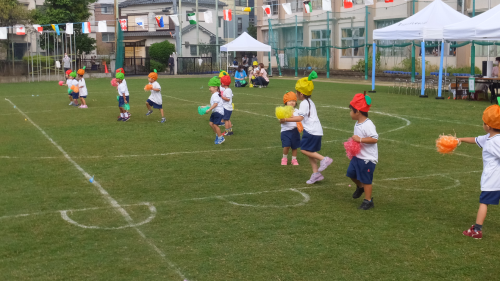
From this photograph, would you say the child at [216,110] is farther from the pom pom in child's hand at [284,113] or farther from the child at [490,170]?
the child at [490,170]

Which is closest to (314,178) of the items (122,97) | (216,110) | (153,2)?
(216,110)

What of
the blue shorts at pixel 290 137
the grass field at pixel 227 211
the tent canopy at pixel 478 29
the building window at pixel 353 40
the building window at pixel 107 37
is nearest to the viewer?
the grass field at pixel 227 211

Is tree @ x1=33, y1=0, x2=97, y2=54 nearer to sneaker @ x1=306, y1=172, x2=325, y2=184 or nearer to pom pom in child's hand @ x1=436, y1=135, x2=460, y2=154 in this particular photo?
sneaker @ x1=306, y1=172, x2=325, y2=184

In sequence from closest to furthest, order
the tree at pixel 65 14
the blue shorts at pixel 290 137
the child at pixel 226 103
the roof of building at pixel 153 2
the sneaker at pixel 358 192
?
the sneaker at pixel 358 192 < the blue shorts at pixel 290 137 < the child at pixel 226 103 < the tree at pixel 65 14 < the roof of building at pixel 153 2

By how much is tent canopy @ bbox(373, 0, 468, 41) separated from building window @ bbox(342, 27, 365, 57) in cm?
1630

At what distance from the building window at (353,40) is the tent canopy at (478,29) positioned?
1857cm

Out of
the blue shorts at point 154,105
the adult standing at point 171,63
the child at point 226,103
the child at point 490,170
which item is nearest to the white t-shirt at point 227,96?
the child at point 226,103

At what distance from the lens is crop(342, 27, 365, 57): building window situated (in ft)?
129

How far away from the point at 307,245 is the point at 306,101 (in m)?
3.36

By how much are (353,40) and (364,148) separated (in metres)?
34.5

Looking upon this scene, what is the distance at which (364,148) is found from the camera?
7094 millimetres

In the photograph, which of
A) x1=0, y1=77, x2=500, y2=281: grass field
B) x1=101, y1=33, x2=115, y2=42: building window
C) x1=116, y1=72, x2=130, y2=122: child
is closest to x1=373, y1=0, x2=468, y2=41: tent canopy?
x1=0, y1=77, x2=500, y2=281: grass field

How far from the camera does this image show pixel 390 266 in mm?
5242

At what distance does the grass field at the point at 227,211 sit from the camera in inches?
208
